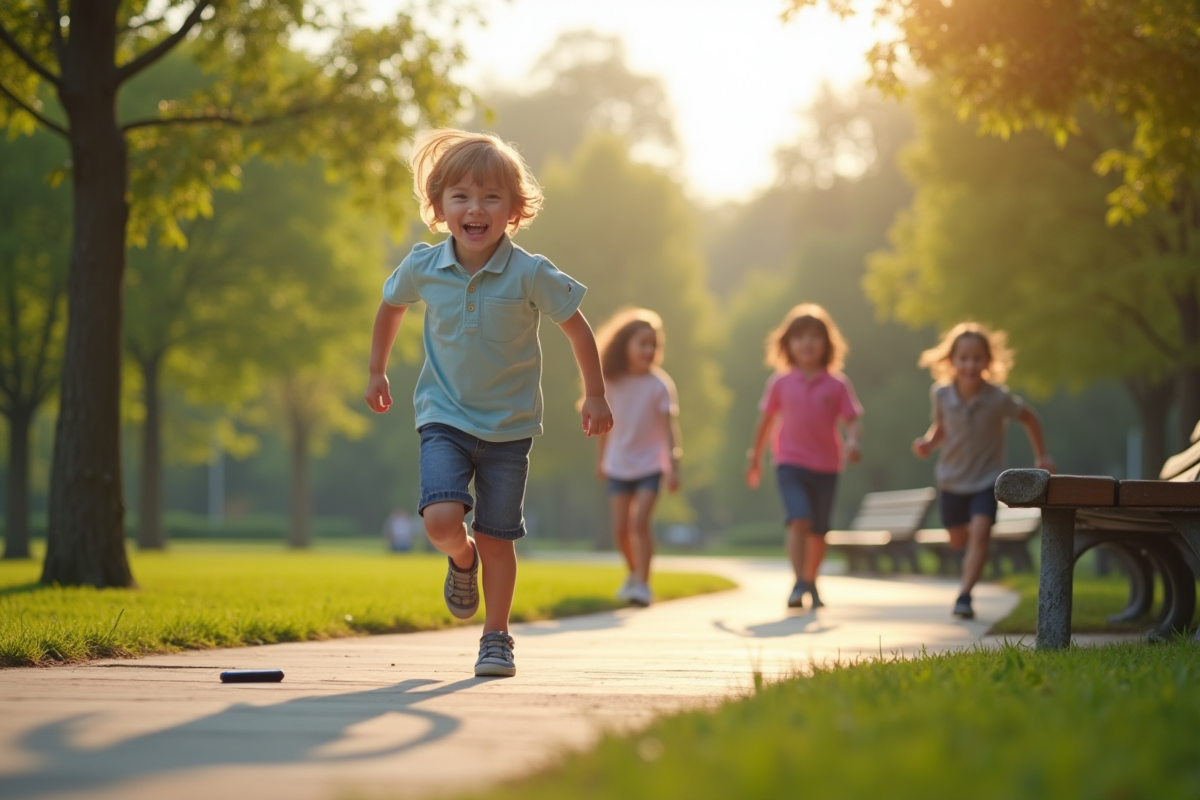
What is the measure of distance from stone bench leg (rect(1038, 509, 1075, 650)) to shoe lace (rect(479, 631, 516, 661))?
7.26ft

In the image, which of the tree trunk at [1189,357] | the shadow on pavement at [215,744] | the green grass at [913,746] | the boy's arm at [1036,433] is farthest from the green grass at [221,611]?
the tree trunk at [1189,357]

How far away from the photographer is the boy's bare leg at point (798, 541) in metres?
10.8

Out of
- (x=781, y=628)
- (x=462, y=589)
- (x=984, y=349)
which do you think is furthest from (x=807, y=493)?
(x=462, y=589)

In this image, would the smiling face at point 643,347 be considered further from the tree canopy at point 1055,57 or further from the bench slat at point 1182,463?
the bench slat at point 1182,463

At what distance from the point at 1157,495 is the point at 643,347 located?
6065 mm

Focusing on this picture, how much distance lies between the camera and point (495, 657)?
5410 millimetres

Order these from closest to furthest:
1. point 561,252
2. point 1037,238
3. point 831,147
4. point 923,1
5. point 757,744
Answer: point 757,744, point 923,1, point 1037,238, point 561,252, point 831,147

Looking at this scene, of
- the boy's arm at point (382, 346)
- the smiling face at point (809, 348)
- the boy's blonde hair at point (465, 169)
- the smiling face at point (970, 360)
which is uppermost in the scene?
the boy's blonde hair at point (465, 169)

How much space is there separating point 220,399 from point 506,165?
25.6m

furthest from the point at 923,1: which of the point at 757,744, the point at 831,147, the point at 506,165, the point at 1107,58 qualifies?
the point at 831,147

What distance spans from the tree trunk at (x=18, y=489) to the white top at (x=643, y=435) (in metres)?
16.0

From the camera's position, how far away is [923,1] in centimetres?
998

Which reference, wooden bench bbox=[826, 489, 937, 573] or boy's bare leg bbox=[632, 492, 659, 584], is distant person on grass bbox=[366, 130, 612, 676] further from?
wooden bench bbox=[826, 489, 937, 573]

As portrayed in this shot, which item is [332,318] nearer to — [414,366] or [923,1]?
[923,1]
